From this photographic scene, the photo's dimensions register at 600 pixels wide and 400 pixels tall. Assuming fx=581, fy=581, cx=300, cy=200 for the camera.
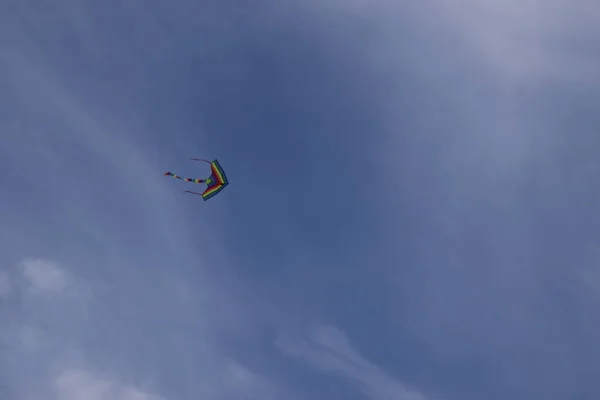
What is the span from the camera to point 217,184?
15625cm

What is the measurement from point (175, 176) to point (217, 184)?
1148cm

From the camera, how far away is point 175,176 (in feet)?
512
